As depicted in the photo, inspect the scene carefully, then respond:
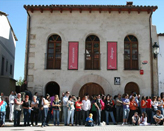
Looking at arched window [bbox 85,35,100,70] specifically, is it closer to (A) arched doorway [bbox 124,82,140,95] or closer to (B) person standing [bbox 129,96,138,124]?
(A) arched doorway [bbox 124,82,140,95]

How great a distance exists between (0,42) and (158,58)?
13585 millimetres

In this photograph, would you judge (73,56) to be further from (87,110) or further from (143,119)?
(143,119)

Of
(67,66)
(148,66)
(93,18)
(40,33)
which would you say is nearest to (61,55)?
(67,66)

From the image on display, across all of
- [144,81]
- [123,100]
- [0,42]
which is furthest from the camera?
[0,42]

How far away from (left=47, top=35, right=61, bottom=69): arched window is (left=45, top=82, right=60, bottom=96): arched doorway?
123 cm

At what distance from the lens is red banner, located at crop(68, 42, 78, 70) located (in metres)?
16.8

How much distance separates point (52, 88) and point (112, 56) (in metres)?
4.87

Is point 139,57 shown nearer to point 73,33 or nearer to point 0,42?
point 73,33

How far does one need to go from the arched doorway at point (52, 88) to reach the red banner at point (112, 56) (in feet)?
12.9

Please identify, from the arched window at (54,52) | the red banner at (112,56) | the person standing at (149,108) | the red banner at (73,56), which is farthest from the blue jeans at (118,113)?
the arched window at (54,52)

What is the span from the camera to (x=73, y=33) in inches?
674

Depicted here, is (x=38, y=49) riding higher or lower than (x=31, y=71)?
higher

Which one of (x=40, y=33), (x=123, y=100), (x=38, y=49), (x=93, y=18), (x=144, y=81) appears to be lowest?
(x=123, y=100)

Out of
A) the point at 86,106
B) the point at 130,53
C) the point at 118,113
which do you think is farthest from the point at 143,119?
the point at 130,53
